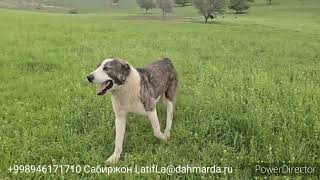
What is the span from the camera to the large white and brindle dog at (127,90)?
22.7 ft

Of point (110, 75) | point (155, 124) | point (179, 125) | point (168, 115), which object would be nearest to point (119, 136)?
point (155, 124)

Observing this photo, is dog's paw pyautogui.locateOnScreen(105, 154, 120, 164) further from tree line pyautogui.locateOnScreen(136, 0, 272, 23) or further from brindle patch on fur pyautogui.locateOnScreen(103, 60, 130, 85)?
tree line pyautogui.locateOnScreen(136, 0, 272, 23)

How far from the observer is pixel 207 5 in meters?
68.1

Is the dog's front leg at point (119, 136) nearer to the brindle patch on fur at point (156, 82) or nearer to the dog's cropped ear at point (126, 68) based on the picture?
the brindle patch on fur at point (156, 82)

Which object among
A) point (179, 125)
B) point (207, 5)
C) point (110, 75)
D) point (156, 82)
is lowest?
point (179, 125)

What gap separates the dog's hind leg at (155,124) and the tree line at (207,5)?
191 feet

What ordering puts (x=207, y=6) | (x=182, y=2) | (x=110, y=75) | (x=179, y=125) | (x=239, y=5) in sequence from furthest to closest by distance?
(x=182, y=2), (x=239, y=5), (x=207, y=6), (x=179, y=125), (x=110, y=75)

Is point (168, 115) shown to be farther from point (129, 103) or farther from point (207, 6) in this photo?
point (207, 6)

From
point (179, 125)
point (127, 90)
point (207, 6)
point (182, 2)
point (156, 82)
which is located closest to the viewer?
point (127, 90)

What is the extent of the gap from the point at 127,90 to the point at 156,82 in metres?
1.06

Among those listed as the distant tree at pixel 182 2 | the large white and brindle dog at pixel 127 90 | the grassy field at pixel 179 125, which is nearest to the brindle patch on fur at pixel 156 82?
the large white and brindle dog at pixel 127 90

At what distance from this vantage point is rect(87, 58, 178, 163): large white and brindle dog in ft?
22.7

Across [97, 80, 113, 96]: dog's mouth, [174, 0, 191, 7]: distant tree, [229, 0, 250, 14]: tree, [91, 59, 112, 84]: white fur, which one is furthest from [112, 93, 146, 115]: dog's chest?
[174, 0, 191, 7]: distant tree

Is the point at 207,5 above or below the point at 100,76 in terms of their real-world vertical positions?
above
